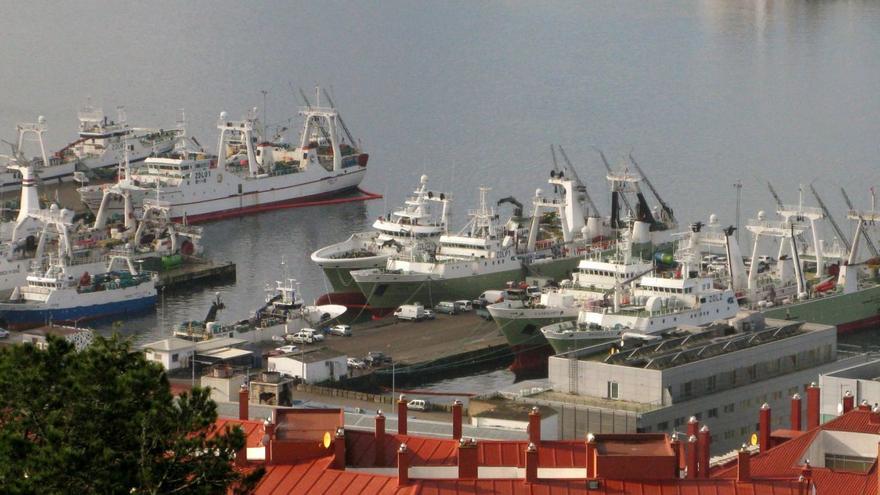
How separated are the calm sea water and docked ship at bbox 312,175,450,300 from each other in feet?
3.59

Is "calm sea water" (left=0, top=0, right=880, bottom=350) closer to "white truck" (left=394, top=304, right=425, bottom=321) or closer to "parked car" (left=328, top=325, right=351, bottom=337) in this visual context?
"white truck" (left=394, top=304, right=425, bottom=321)

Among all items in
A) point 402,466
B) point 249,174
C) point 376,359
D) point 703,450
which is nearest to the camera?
point 402,466

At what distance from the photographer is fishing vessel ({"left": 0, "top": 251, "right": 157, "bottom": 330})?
2003 inches

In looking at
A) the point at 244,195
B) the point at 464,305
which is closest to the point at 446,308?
the point at 464,305

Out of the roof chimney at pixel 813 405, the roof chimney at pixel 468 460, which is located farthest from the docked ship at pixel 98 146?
the roof chimney at pixel 468 460

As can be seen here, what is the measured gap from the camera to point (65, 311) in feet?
169

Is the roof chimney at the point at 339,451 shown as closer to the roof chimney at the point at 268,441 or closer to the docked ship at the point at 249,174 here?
the roof chimney at the point at 268,441

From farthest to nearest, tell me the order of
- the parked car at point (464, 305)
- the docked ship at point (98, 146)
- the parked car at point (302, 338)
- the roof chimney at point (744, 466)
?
the docked ship at point (98, 146)
the parked car at point (464, 305)
the parked car at point (302, 338)
the roof chimney at point (744, 466)

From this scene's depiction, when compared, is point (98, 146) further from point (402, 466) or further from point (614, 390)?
point (402, 466)

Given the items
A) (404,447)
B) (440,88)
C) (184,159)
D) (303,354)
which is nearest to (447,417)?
(303,354)

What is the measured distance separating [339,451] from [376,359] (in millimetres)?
20642

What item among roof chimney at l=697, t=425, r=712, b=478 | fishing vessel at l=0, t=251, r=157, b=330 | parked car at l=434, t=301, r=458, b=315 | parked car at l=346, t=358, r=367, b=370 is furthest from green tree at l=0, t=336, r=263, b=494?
fishing vessel at l=0, t=251, r=157, b=330

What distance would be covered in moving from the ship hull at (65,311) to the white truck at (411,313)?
6.96 meters

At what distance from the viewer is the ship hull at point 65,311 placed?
50625 mm
